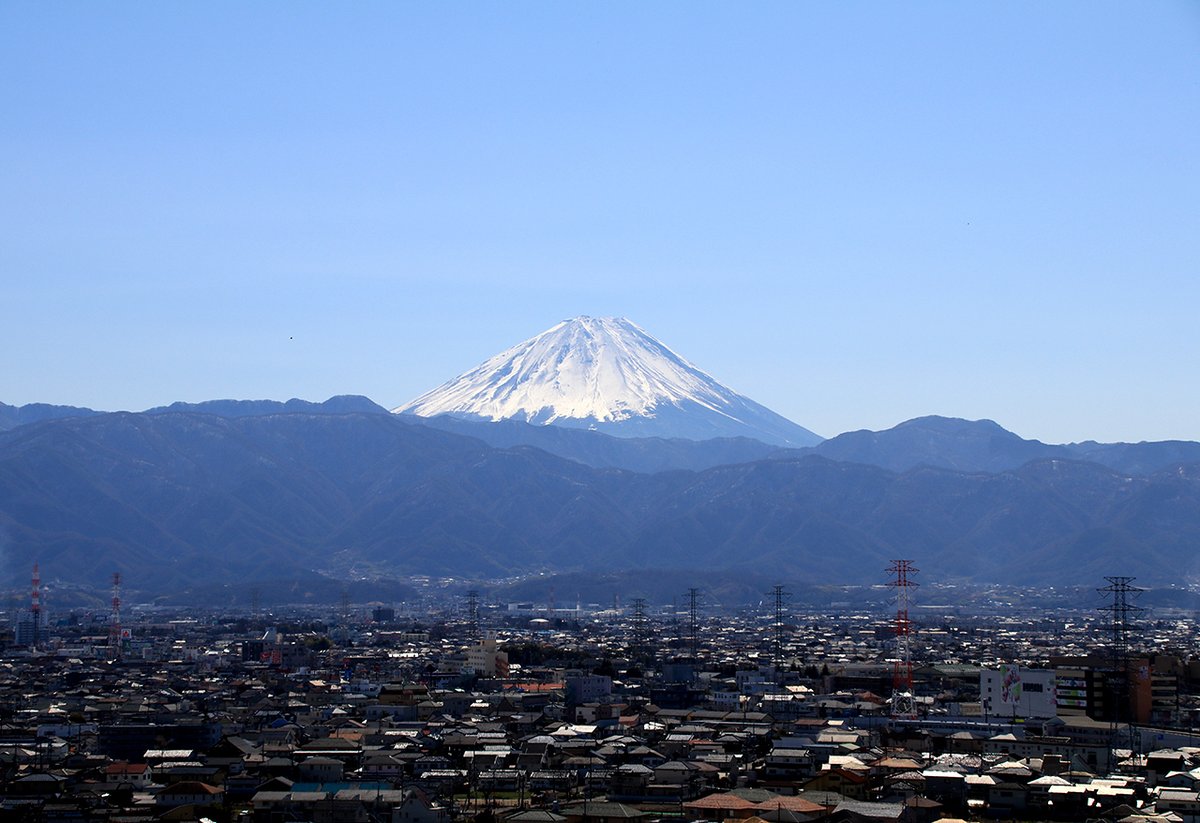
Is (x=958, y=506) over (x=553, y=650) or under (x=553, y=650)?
over

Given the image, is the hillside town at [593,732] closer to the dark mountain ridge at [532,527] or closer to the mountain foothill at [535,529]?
the mountain foothill at [535,529]

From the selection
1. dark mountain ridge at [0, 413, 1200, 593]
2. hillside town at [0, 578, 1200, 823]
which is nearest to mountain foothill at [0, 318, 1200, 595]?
dark mountain ridge at [0, 413, 1200, 593]

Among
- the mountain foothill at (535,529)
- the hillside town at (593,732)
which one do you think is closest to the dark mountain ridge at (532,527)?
the mountain foothill at (535,529)

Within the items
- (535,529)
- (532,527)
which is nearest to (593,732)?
(535,529)

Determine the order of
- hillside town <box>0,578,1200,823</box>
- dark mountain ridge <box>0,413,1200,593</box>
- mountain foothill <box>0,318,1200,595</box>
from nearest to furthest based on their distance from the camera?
hillside town <box>0,578,1200,823</box>
mountain foothill <box>0,318,1200,595</box>
dark mountain ridge <box>0,413,1200,593</box>

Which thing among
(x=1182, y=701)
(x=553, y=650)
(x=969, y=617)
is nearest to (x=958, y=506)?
(x=969, y=617)

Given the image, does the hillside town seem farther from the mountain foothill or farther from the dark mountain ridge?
the dark mountain ridge

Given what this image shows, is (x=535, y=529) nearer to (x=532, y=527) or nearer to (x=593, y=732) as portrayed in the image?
(x=532, y=527)

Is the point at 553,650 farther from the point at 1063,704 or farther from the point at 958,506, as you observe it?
the point at 958,506

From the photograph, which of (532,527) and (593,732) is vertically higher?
(532,527)
